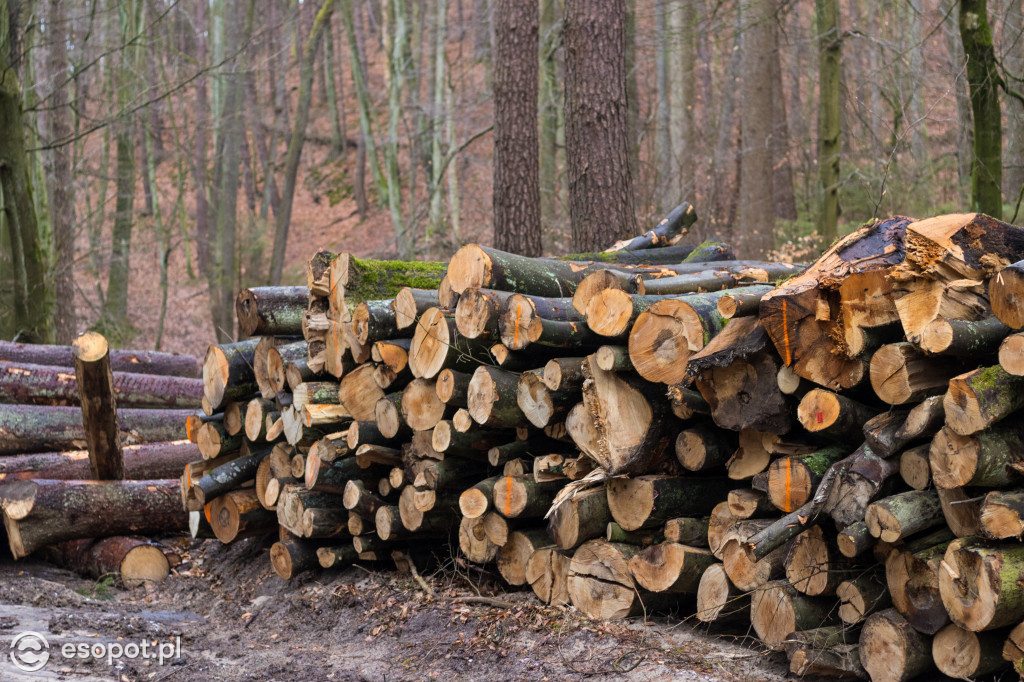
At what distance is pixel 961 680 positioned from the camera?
3.41 meters

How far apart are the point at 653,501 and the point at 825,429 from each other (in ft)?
3.30

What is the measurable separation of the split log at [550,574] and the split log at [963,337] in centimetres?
224

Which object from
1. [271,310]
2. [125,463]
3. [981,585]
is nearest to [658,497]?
[981,585]

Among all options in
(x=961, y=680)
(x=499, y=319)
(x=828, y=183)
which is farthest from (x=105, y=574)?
(x=828, y=183)

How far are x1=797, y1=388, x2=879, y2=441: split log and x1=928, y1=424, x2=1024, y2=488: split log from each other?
370 millimetres

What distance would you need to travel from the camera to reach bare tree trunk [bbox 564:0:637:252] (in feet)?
30.6

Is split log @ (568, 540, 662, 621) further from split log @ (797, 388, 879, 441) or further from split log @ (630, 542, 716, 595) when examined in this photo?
split log @ (797, 388, 879, 441)

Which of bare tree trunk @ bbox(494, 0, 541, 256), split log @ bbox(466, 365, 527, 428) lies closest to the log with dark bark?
split log @ bbox(466, 365, 527, 428)

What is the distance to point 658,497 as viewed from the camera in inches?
170

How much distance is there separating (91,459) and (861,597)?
18.4ft

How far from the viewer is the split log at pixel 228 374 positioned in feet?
20.6

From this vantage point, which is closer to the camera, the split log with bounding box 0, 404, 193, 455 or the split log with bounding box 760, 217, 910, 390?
the split log with bounding box 760, 217, 910, 390

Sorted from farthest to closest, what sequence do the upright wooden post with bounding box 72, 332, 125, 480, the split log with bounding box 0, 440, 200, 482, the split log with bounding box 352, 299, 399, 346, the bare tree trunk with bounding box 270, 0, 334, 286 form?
the bare tree trunk with bounding box 270, 0, 334, 286
the split log with bounding box 0, 440, 200, 482
the upright wooden post with bounding box 72, 332, 125, 480
the split log with bounding box 352, 299, 399, 346

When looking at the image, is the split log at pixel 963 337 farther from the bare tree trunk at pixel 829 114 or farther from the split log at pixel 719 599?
the bare tree trunk at pixel 829 114
